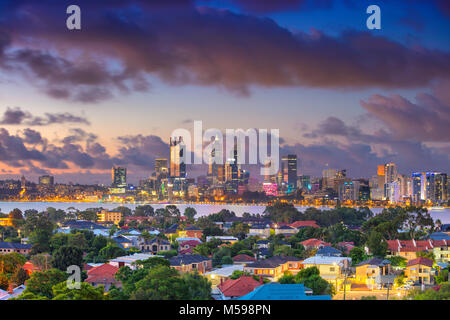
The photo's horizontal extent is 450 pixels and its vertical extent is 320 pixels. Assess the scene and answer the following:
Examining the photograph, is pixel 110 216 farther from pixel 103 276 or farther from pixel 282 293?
pixel 282 293

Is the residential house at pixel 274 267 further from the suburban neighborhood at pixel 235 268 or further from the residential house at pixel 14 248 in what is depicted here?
the residential house at pixel 14 248

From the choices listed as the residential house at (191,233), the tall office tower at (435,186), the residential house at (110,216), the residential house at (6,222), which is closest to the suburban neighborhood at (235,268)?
the residential house at (191,233)

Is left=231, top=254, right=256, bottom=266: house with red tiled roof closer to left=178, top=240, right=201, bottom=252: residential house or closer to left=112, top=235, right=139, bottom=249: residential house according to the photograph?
left=178, top=240, right=201, bottom=252: residential house

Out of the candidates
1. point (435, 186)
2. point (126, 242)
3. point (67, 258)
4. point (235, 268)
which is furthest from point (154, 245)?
point (435, 186)

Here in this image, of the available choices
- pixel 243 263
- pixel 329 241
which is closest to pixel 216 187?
pixel 329 241

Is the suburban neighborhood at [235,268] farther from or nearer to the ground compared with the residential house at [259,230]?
farther from the ground
